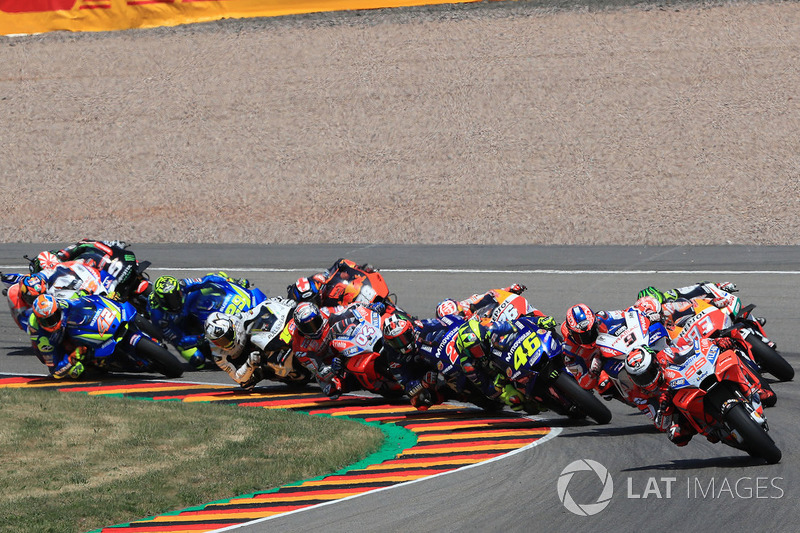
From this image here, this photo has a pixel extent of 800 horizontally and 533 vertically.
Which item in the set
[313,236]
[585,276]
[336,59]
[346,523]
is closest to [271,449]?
[346,523]

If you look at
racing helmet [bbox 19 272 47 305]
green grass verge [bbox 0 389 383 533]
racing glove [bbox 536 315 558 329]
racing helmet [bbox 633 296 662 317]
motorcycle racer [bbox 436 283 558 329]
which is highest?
racing helmet [bbox 633 296 662 317]

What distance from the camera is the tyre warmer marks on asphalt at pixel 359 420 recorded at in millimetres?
9594

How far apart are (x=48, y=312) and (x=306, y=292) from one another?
3.25m

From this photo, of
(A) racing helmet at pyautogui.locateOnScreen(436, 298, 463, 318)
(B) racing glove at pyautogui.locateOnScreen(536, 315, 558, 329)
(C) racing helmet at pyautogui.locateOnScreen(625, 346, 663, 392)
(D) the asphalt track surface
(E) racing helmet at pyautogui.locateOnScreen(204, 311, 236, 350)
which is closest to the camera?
(D) the asphalt track surface

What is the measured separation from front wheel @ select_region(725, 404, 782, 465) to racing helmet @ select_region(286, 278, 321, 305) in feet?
22.6

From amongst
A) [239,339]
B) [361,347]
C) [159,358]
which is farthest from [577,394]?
[159,358]

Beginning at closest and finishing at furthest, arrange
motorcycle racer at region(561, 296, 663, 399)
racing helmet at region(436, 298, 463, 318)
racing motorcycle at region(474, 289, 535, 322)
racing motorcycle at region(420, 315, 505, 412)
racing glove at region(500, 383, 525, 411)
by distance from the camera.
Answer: motorcycle racer at region(561, 296, 663, 399)
racing glove at region(500, 383, 525, 411)
racing motorcycle at region(420, 315, 505, 412)
racing helmet at region(436, 298, 463, 318)
racing motorcycle at region(474, 289, 535, 322)

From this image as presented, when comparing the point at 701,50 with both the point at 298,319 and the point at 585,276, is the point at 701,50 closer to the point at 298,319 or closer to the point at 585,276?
the point at 585,276

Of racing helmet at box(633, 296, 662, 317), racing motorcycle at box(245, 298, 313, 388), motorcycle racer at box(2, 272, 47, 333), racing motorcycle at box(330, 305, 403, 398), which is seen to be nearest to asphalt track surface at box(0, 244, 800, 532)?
racing helmet at box(633, 296, 662, 317)

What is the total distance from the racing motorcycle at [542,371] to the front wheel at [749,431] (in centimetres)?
227

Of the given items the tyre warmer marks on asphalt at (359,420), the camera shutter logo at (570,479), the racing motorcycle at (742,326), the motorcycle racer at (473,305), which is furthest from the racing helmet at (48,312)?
the racing motorcycle at (742,326)

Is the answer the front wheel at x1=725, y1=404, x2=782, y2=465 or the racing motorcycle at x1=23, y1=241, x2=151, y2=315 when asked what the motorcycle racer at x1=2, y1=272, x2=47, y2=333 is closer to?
the racing motorcycle at x1=23, y1=241, x2=151, y2=315

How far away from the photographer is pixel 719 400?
9969 mm

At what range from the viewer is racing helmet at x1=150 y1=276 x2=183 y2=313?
16.0m
